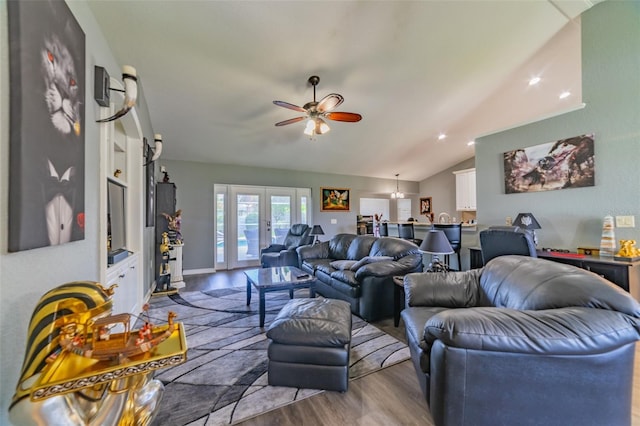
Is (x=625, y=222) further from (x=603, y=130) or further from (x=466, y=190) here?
(x=466, y=190)

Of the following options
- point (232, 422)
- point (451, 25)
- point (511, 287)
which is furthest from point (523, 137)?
point (232, 422)

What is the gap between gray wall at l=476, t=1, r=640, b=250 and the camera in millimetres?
2639

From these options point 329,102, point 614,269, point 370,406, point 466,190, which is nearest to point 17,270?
point 370,406

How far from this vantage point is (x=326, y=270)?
3525 millimetres

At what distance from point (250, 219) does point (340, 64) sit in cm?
412

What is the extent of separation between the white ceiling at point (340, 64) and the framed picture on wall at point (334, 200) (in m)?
1.90

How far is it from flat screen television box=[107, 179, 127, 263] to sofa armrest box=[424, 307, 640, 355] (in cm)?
262

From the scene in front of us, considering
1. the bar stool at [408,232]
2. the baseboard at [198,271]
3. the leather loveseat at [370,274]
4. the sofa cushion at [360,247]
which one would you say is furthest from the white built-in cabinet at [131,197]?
the bar stool at [408,232]

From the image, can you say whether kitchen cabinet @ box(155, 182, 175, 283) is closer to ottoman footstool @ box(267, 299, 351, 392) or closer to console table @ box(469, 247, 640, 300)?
ottoman footstool @ box(267, 299, 351, 392)

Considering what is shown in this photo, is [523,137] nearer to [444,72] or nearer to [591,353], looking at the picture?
[444,72]

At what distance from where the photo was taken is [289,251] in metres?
4.73

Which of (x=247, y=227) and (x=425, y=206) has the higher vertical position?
(x=425, y=206)

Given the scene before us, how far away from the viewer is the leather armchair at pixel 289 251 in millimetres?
4707

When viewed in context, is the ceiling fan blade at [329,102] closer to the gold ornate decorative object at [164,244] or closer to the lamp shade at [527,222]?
the lamp shade at [527,222]
